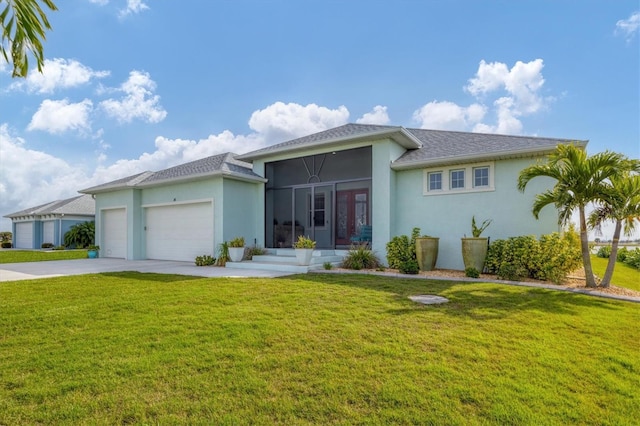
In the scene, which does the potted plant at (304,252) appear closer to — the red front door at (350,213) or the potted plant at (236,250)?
Result: the potted plant at (236,250)

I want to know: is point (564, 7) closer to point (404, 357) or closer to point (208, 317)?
point (404, 357)

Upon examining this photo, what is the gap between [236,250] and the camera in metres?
12.0

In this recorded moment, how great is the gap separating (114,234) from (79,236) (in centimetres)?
1252

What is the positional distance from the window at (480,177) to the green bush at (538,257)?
2.06 metres

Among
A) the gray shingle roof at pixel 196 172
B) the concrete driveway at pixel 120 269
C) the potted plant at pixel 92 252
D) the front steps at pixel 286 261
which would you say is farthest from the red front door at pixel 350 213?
the potted plant at pixel 92 252

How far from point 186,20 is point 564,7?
40.0 ft

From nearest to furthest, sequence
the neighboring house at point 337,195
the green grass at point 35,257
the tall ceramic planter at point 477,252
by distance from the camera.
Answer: the tall ceramic planter at point 477,252 → the neighboring house at point 337,195 → the green grass at point 35,257

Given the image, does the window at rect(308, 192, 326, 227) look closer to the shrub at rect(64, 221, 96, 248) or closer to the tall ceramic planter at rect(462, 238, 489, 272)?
the tall ceramic planter at rect(462, 238, 489, 272)

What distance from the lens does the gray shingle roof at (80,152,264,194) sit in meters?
13.1

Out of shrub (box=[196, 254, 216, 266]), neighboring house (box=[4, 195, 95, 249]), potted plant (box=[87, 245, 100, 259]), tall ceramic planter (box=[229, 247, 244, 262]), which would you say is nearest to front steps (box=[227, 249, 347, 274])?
tall ceramic planter (box=[229, 247, 244, 262])

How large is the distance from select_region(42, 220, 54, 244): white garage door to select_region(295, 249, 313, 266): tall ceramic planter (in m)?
28.9

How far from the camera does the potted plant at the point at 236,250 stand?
12.0 metres

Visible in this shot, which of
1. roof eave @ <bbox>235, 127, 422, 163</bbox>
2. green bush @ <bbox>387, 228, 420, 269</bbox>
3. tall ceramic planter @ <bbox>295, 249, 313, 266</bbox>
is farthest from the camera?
roof eave @ <bbox>235, 127, 422, 163</bbox>

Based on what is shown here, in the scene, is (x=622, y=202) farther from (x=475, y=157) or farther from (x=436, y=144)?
(x=436, y=144)
